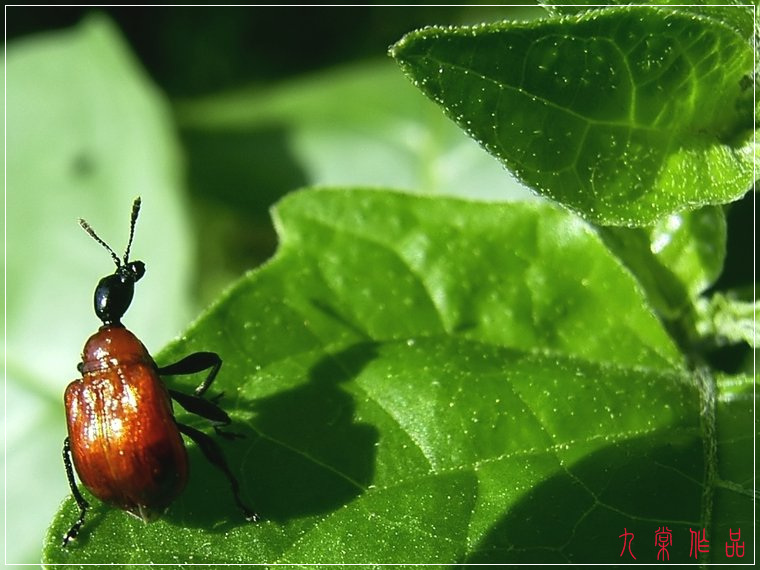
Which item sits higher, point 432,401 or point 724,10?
point 724,10

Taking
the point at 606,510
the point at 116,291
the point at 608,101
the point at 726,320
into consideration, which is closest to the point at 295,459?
the point at 606,510

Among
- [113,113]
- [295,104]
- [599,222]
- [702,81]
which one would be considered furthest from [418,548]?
[295,104]

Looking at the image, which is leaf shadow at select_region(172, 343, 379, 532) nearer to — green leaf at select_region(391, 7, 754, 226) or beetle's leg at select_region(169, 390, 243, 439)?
beetle's leg at select_region(169, 390, 243, 439)

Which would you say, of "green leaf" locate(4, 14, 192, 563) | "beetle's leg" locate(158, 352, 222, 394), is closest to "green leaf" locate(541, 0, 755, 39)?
"beetle's leg" locate(158, 352, 222, 394)

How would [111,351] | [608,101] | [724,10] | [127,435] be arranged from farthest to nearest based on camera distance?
[111,351] < [127,435] < [724,10] < [608,101]

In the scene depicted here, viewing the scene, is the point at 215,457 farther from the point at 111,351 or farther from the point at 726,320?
the point at 726,320

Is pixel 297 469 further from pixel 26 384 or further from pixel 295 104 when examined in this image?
pixel 295 104

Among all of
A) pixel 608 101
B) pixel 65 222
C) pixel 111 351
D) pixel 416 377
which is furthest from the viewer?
pixel 65 222
